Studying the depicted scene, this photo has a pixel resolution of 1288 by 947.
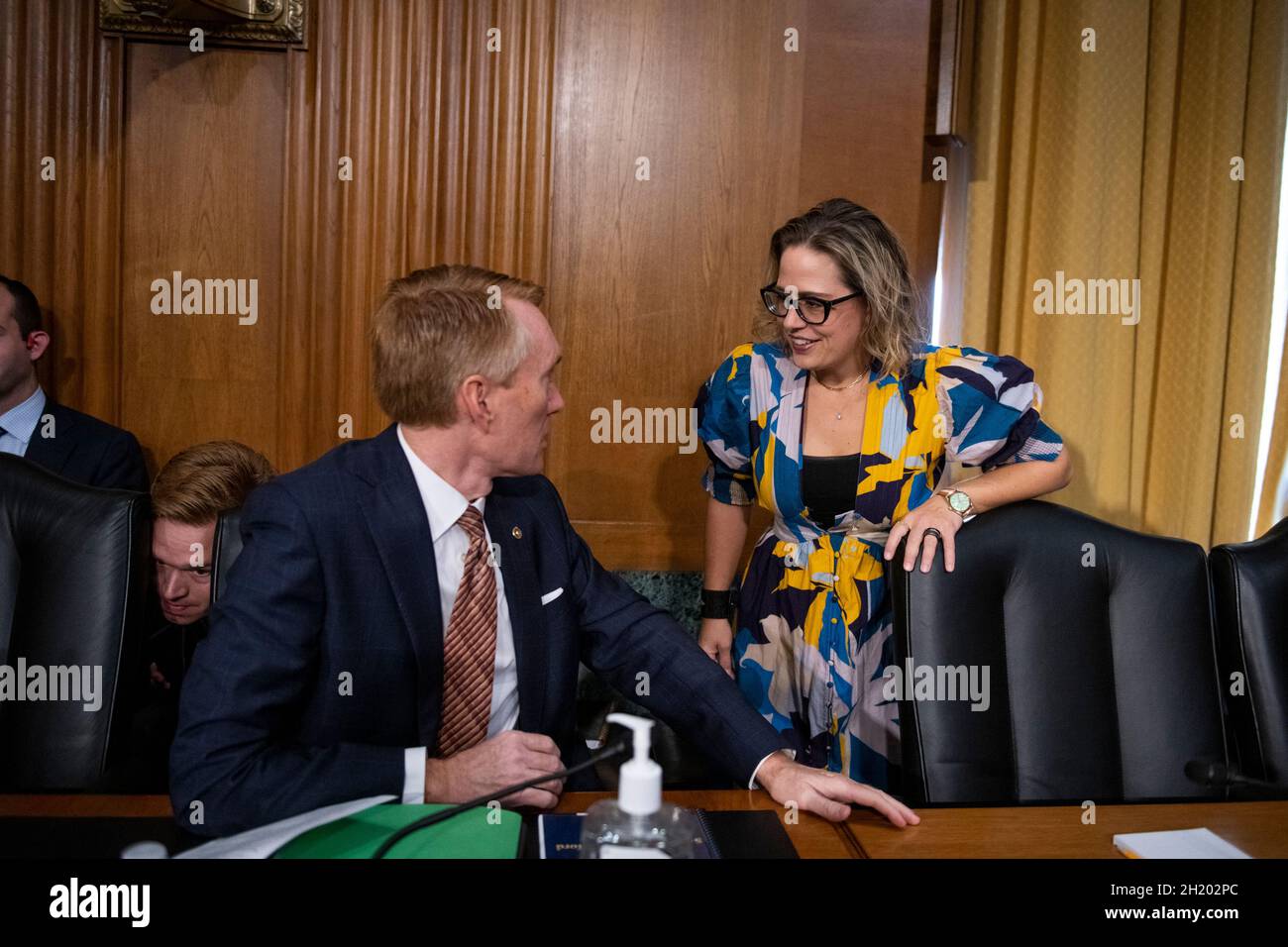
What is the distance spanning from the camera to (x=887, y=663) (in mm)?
2160

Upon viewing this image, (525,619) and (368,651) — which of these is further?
(525,619)

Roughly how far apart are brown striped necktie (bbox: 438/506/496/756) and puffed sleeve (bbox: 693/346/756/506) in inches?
36.5

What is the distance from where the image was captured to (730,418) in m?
2.39

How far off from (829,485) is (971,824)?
1.02 m

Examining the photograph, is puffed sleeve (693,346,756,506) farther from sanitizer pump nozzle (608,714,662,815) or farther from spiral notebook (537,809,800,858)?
sanitizer pump nozzle (608,714,662,815)

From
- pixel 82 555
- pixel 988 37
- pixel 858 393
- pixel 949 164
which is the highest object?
pixel 988 37

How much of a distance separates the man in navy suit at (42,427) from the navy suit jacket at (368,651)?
1349mm

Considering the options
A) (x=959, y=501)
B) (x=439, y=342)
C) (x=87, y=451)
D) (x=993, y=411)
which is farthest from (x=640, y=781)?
(x=87, y=451)

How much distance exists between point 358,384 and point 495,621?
1490 millimetres

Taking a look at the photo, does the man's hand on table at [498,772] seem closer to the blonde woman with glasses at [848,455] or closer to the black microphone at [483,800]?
the black microphone at [483,800]

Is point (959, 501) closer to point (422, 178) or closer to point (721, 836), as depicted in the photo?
point (721, 836)

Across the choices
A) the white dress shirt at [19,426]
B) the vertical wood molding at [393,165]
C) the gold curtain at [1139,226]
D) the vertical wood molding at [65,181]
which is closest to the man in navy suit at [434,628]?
the vertical wood molding at [393,165]
